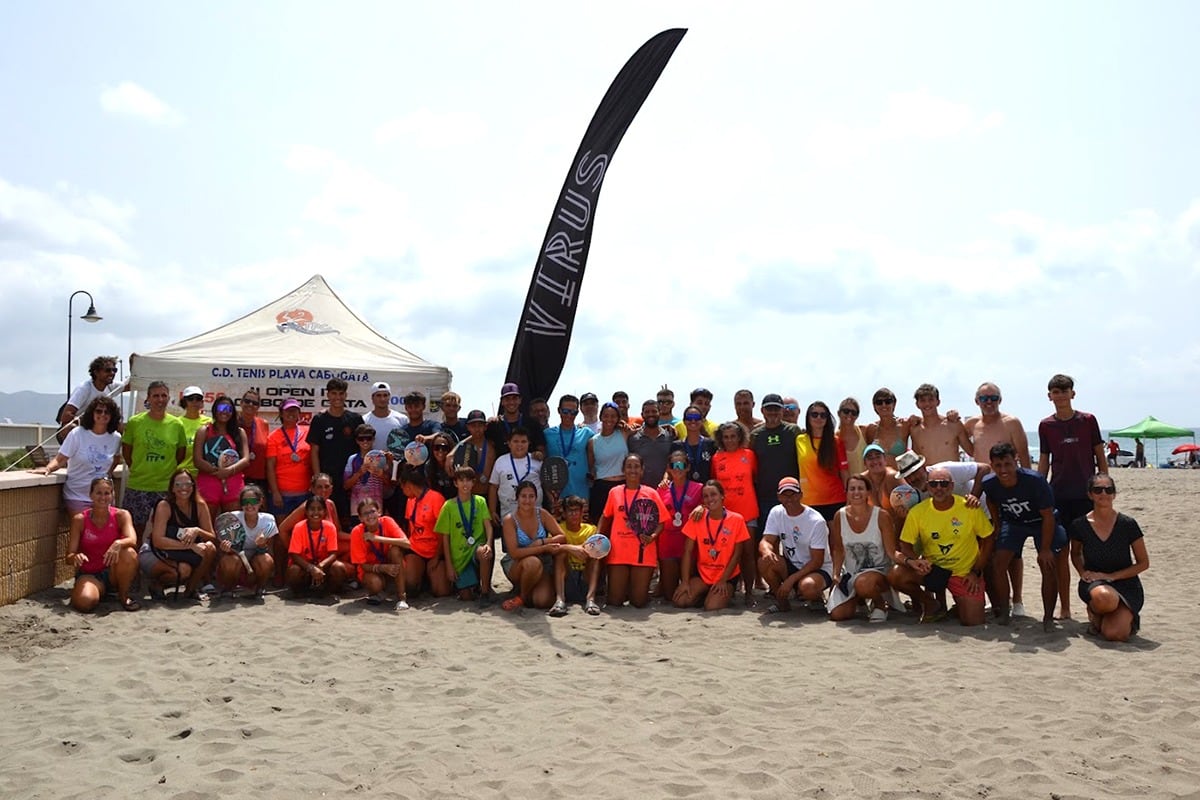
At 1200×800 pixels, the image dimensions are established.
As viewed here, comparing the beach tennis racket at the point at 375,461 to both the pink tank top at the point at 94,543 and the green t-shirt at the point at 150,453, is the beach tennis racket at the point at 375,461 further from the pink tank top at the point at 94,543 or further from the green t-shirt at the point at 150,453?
the pink tank top at the point at 94,543

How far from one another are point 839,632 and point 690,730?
6.96ft

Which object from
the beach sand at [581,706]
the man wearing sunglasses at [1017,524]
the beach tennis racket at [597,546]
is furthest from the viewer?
the beach tennis racket at [597,546]

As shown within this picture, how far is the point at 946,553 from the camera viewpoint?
6.11 meters

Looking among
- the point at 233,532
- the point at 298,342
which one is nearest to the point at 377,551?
the point at 233,532

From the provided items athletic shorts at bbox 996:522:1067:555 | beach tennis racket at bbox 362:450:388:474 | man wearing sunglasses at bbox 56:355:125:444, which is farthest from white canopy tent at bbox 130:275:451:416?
athletic shorts at bbox 996:522:1067:555

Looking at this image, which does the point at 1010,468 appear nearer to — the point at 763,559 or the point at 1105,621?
the point at 1105,621

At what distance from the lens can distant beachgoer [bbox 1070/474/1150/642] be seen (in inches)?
220

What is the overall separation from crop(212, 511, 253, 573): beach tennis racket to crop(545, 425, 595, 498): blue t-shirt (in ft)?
7.76

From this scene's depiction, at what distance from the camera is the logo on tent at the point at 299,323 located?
10.2 m

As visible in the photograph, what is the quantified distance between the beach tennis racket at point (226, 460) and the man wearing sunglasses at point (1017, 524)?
548 cm

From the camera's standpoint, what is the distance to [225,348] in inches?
375

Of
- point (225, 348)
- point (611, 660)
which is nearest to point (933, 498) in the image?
point (611, 660)

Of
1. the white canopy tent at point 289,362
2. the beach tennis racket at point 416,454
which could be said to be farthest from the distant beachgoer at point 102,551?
the white canopy tent at point 289,362

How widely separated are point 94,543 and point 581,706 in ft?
A: 13.1
